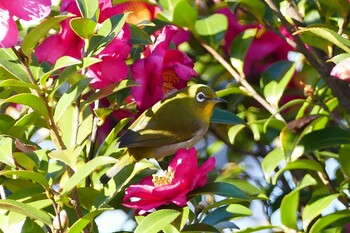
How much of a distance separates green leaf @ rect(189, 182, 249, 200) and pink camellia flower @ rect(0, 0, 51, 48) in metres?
0.44

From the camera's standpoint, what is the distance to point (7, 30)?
5.22ft

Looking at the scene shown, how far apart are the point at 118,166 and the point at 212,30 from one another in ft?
2.11

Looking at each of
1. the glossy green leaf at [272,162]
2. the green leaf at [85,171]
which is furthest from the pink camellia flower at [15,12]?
the glossy green leaf at [272,162]

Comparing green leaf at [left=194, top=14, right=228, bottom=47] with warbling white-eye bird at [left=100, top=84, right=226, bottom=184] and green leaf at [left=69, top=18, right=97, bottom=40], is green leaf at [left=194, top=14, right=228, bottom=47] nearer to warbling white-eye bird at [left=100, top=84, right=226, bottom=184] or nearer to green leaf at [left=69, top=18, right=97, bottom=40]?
warbling white-eye bird at [left=100, top=84, right=226, bottom=184]

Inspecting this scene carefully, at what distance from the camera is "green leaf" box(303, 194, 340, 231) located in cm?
210

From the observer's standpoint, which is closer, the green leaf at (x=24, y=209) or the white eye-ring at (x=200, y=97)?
the green leaf at (x=24, y=209)

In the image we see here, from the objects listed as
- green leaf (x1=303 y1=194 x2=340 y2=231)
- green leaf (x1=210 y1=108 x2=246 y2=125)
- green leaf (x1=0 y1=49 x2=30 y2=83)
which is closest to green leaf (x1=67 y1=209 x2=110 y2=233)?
green leaf (x1=0 y1=49 x2=30 y2=83)

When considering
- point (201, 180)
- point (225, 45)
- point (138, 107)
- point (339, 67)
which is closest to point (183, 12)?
point (225, 45)

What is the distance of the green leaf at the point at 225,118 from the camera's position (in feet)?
6.79

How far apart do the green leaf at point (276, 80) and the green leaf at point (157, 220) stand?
0.78m

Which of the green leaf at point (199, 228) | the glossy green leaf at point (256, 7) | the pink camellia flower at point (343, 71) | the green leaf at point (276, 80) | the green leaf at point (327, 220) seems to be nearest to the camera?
the pink camellia flower at point (343, 71)

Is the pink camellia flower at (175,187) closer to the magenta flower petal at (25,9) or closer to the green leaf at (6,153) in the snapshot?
the green leaf at (6,153)

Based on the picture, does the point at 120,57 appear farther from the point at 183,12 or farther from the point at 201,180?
the point at 183,12

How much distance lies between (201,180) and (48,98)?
32 centimetres
